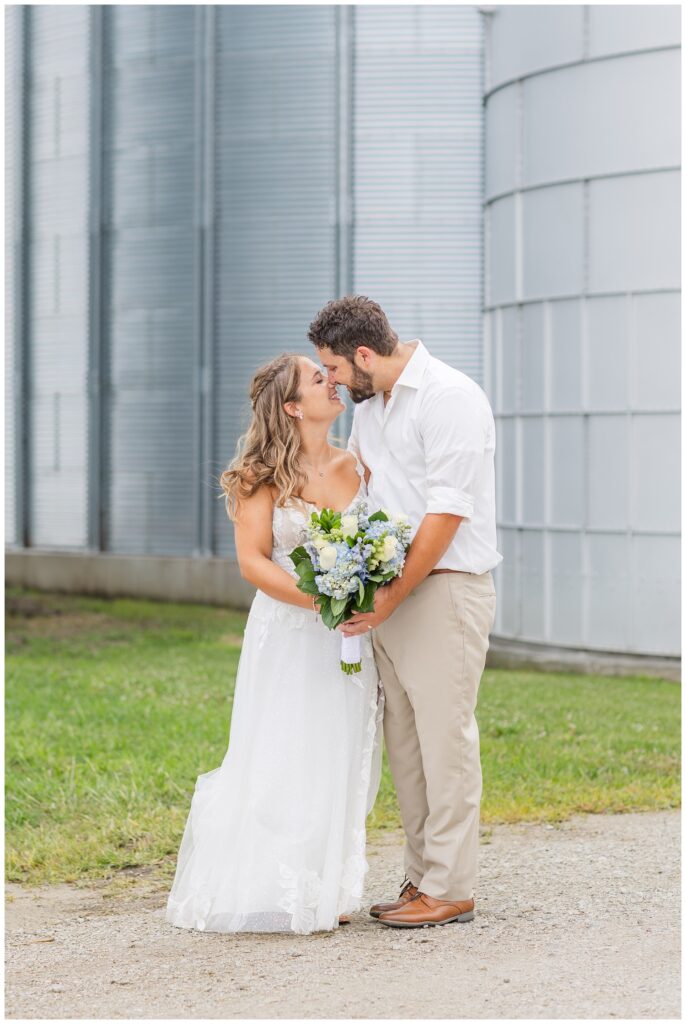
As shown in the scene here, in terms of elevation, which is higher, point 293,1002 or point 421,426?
point 421,426

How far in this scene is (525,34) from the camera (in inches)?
545

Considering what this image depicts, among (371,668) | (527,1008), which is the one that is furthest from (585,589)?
(527,1008)

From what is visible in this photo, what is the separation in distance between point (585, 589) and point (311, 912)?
8824 mm

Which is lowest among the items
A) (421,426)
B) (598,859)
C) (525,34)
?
(598,859)

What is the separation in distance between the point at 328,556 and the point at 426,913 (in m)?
1.39

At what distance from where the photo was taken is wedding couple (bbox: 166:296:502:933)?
4.87 m

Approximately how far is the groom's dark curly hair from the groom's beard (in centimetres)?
6

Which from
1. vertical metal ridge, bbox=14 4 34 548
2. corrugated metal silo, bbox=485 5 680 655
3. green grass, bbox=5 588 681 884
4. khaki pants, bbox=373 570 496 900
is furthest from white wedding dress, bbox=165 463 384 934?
vertical metal ridge, bbox=14 4 34 548

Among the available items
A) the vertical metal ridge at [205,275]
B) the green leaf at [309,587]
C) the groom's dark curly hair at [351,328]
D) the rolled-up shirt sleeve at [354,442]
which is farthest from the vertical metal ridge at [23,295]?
the green leaf at [309,587]

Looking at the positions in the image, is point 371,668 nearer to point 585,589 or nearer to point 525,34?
point 585,589

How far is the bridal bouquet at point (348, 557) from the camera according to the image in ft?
15.1

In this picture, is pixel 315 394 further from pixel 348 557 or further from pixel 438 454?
pixel 348 557

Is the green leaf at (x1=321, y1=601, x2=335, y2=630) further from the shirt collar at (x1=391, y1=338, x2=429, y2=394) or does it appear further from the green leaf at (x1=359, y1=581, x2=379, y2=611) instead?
the shirt collar at (x1=391, y1=338, x2=429, y2=394)

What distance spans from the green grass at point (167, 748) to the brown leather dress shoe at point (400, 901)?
1301mm
